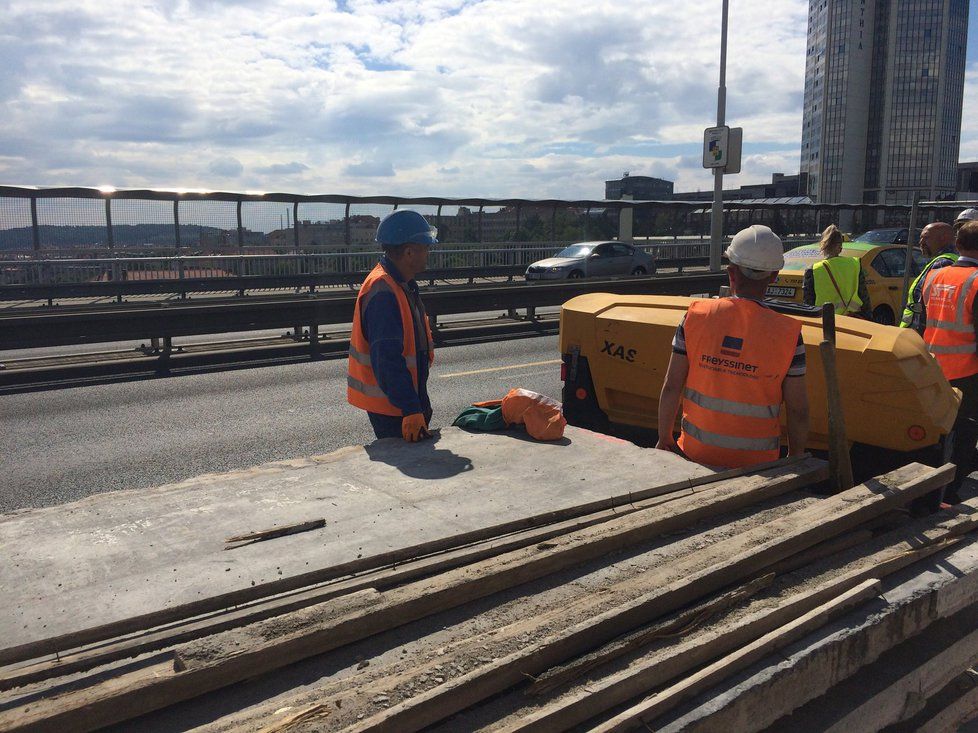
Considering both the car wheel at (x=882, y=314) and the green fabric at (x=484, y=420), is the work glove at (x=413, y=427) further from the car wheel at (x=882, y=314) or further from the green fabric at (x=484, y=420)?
the car wheel at (x=882, y=314)

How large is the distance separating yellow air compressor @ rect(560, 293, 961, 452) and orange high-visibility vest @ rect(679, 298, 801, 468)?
0.71 meters

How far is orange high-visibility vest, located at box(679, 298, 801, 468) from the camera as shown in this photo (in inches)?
137

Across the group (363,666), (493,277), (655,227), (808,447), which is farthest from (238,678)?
(655,227)

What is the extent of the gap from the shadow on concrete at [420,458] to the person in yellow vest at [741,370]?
40.6 inches

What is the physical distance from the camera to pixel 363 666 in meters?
2.14

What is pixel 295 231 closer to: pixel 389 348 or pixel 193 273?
pixel 193 273

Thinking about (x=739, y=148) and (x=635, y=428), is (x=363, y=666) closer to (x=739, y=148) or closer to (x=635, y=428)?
(x=635, y=428)

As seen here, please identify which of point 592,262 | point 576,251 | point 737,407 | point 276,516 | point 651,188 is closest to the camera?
point 276,516

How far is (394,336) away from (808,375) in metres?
2.20

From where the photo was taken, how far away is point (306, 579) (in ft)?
8.21

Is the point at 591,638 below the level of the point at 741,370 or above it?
below

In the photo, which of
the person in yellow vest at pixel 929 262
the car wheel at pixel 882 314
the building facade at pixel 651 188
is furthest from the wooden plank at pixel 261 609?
the building facade at pixel 651 188

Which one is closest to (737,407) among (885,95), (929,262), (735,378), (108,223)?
(735,378)

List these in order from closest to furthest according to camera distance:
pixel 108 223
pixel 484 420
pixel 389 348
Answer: pixel 389 348, pixel 484 420, pixel 108 223
